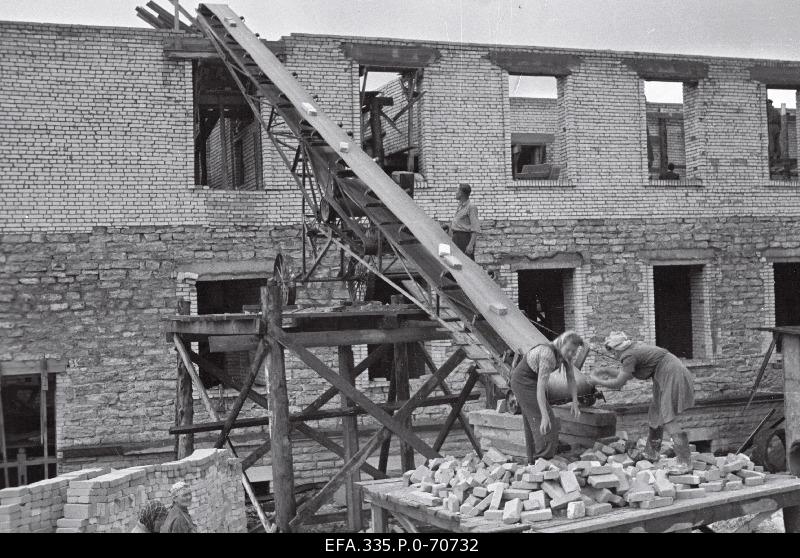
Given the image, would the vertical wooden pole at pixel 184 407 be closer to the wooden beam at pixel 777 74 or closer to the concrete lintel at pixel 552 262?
the concrete lintel at pixel 552 262

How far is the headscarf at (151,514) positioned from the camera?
752 centimetres

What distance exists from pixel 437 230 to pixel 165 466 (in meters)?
3.34

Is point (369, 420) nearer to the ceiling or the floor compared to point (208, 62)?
nearer to the floor

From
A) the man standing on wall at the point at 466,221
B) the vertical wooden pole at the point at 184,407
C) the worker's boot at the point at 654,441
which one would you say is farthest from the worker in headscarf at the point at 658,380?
the vertical wooden pole at the point at 184,407

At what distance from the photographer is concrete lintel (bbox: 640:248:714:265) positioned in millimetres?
15359

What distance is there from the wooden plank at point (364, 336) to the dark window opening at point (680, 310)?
8.00m

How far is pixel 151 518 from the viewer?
7602 millimetres

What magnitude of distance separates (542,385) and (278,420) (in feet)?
10.1

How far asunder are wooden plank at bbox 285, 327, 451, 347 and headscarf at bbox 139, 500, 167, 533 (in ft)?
6.71

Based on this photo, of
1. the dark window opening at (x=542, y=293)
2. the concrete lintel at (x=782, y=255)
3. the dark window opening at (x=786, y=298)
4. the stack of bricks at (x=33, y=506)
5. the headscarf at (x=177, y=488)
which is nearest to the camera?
the stack of bricks at (x=33, y=506)

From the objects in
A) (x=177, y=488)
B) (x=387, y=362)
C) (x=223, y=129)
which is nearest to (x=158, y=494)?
(x=177, y=488)

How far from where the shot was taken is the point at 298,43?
45.0 feet
